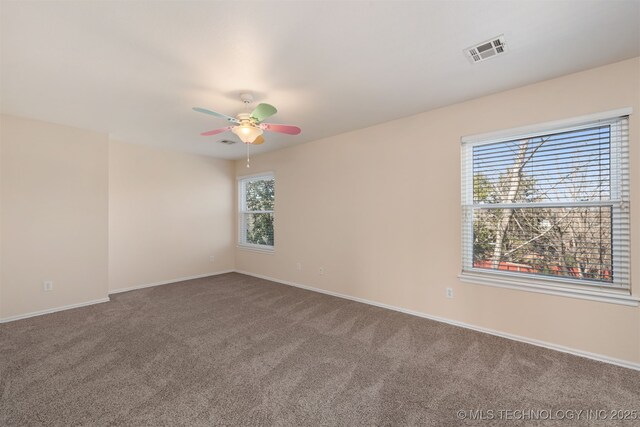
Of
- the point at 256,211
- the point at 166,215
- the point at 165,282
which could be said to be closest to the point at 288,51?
the point at 256,211

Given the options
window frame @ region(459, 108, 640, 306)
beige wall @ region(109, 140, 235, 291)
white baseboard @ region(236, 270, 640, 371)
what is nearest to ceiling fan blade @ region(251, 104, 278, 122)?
window frame @ region(459, 108, 640, 306)

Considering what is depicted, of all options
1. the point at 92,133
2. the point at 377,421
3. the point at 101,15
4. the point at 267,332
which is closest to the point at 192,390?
the point at 267,332

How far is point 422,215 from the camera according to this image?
341 cm

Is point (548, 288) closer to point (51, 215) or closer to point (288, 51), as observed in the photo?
point (288, 51)

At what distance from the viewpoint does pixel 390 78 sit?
2.55 m

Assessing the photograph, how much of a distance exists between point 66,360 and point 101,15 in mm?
2721

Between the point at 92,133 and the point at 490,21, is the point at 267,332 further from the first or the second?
the point at 92,133

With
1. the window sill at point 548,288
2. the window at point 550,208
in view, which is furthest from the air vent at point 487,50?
the window sill at point 548,288

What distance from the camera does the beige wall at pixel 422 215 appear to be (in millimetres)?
2383

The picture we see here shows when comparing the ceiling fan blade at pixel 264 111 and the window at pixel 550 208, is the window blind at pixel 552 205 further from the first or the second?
the ceiling fan blade at pixel 264 111

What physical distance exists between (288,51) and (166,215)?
4.17 m

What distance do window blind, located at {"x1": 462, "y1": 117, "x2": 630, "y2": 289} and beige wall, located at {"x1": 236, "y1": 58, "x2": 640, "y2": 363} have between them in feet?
0.36

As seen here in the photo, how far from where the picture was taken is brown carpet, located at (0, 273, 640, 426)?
1.79m

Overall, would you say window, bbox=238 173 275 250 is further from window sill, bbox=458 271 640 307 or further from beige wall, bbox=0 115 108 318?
window sill, bbox=458 271 640 307
